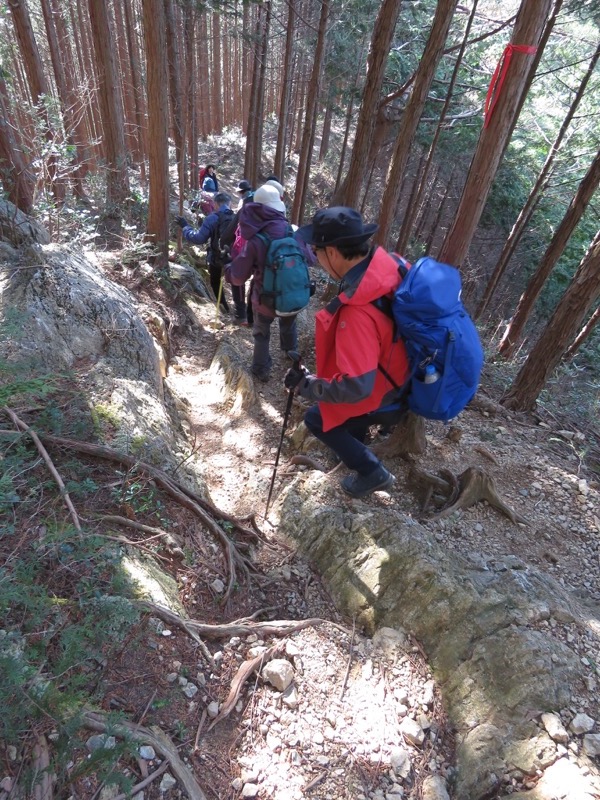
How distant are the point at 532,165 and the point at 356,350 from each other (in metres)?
20.5

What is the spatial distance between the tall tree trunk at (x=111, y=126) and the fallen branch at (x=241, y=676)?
9.50 metres

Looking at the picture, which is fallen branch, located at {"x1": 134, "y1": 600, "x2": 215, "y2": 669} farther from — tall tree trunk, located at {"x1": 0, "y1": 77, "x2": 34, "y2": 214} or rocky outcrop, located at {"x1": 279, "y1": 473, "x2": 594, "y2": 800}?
tall tree trunk, located at {"x1": 0, "y1": 77, "x2": 34, "y2": 214}

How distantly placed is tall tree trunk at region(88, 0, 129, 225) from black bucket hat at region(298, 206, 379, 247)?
8121mm

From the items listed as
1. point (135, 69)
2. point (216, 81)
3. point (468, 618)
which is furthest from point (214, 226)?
point (216, 81)

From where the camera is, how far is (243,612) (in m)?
2.84

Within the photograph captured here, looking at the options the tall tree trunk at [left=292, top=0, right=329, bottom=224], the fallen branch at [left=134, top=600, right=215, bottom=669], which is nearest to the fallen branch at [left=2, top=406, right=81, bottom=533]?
the fallen branch at [left=134, top=600, right=215, bottom=669]

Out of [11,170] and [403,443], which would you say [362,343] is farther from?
[11,170]

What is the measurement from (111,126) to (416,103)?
258 inches

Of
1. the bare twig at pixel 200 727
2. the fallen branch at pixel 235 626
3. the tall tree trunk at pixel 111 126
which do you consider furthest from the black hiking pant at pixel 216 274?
the bare twig at pixel 200 727

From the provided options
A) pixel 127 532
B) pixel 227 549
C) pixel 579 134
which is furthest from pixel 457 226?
pixel 579 134

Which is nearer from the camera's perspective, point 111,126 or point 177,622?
point 177,622

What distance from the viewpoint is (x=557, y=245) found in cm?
942

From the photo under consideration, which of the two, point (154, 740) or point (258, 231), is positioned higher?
point (258, 231)

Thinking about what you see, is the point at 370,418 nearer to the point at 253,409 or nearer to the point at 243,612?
the point at 243,612
